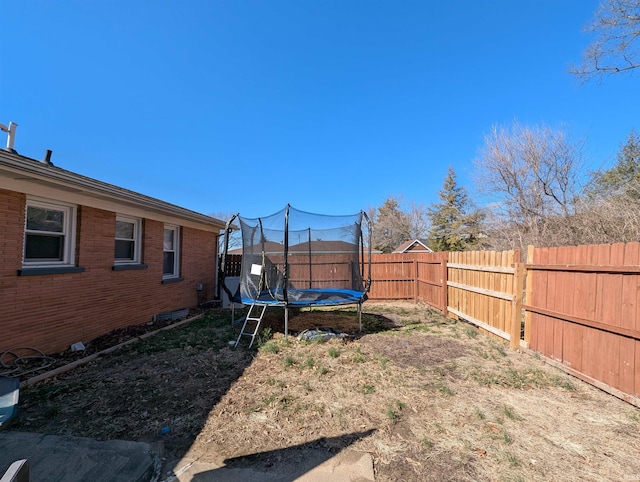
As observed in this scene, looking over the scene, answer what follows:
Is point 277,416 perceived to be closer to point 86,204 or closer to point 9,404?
point 9,404

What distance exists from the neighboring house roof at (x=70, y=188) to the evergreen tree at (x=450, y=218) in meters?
26.5

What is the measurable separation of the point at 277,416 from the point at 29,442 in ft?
6.64

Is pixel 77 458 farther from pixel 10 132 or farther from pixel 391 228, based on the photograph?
pixel 391 228

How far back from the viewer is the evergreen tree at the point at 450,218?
27983mm

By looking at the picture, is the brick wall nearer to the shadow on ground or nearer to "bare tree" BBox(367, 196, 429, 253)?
the shadow on ground

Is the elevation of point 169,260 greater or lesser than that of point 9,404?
greater

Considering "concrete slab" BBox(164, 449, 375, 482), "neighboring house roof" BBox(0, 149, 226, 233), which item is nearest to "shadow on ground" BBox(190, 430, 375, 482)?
"concrete slab" BBox(164, 449, 375, 482)

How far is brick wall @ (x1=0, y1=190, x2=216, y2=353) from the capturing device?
398 cm

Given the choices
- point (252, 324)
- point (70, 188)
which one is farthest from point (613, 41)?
point (70, 188)

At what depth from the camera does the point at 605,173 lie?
11664 millimetres

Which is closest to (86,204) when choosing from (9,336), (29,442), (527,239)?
(9,336)

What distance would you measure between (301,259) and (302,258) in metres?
0.04

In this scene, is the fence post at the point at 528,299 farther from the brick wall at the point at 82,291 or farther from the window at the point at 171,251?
the window at the point at 171,251

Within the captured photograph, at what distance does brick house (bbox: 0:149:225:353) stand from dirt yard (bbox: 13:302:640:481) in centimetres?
99
